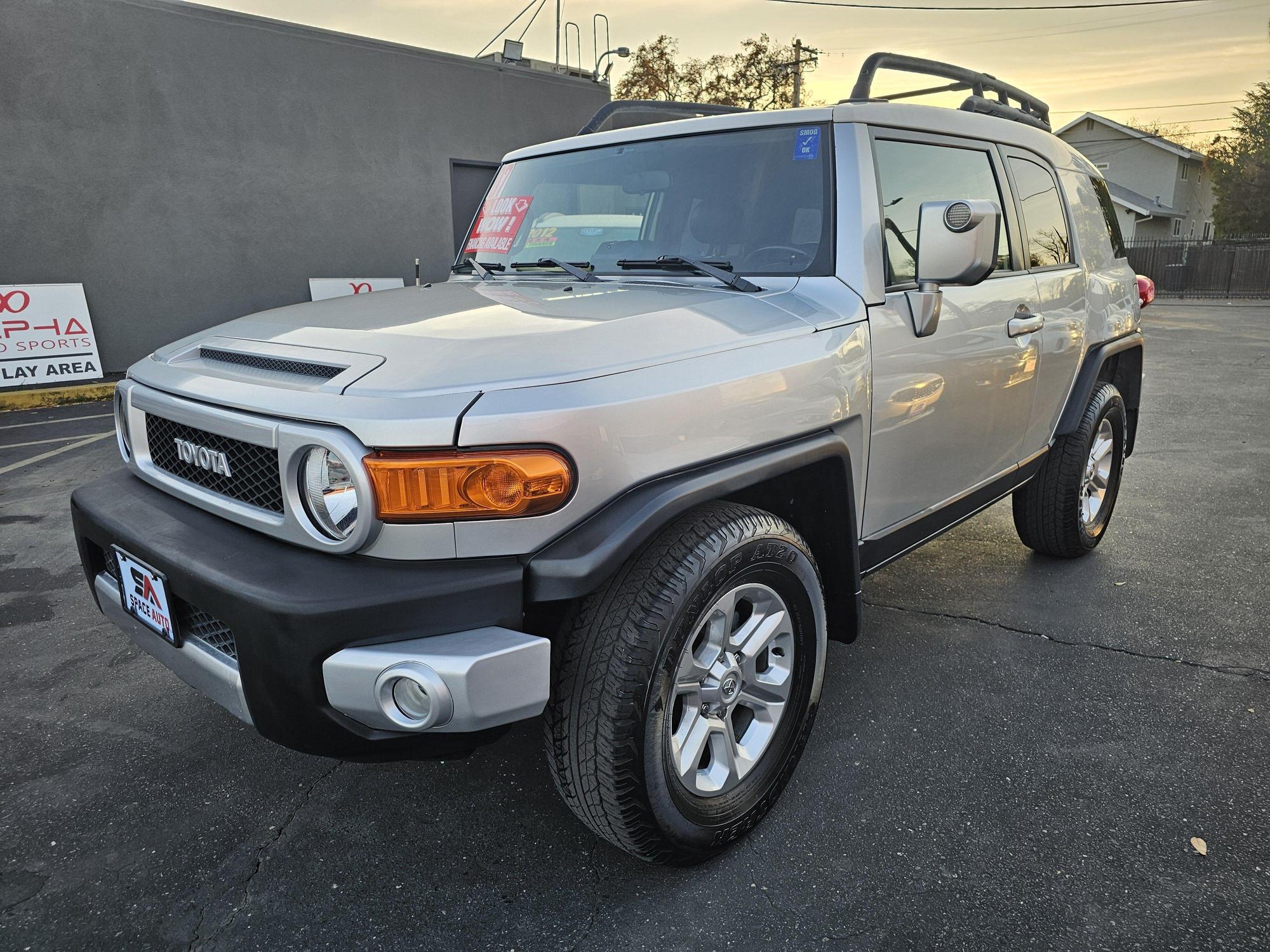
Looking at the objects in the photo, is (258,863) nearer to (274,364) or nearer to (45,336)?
(274,364)

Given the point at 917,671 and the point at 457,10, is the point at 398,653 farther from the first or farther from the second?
the point at 457,10

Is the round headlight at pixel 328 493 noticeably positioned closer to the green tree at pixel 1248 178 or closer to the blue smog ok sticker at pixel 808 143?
the blue smog ok sticker at pixel 808 143

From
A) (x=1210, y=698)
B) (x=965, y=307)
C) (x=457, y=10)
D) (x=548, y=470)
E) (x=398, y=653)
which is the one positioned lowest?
(x=1210, y=698)

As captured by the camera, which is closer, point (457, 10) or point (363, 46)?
point (363, 46)

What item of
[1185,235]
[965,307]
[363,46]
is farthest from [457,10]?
[1185,235]

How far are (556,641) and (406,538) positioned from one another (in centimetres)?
41

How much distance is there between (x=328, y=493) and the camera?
1.77 m

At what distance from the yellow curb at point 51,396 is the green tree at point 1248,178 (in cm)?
4134

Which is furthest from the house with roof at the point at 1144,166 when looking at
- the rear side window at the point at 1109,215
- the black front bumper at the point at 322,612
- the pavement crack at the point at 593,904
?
the black front bumper at the point at 322,612

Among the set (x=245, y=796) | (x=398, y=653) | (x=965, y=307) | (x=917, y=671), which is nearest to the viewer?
(x=398, y=653)

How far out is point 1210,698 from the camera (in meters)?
2.89

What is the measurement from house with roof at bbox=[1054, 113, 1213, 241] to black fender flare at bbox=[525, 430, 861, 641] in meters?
42.6

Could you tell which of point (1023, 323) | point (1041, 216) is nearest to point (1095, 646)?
point (1023, 323)

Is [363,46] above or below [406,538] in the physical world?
above
